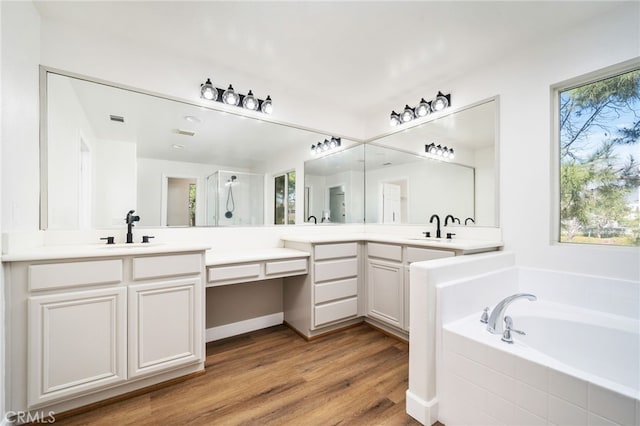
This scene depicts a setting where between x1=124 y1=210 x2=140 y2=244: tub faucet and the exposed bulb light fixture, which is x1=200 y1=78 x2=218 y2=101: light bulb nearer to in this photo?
x1=124 y1=210 x2=140 y2=244: tub faucet

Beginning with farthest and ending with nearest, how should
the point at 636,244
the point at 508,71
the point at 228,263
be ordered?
the point at 508,71 → the point at 228,263 → the point at 636,244

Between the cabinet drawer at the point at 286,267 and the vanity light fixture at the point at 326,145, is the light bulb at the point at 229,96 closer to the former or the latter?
the vanity light fixture at the point at 326,145

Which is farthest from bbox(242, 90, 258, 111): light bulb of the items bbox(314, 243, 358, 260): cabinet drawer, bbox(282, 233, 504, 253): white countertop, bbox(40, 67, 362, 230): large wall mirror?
bbox(314, 243, 358, 260): cabinet drawer

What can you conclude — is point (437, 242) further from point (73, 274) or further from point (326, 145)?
point (73, 274)

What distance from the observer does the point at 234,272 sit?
7.09ft

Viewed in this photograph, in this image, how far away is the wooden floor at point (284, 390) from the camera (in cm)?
155

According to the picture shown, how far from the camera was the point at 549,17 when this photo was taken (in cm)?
192

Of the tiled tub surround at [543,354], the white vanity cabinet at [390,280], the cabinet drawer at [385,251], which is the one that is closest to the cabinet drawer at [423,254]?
the white vanity cabinet at [390,280]

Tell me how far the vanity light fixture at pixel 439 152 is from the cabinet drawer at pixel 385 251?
1.06m

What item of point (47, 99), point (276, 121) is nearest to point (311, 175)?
point (276, 121)

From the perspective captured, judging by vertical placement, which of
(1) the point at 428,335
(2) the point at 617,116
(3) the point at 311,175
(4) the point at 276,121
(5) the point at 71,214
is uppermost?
(4) the point at 276,121

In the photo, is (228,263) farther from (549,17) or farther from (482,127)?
(549,17)

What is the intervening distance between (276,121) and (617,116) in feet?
8.90

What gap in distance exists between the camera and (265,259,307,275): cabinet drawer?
2.35 meters
